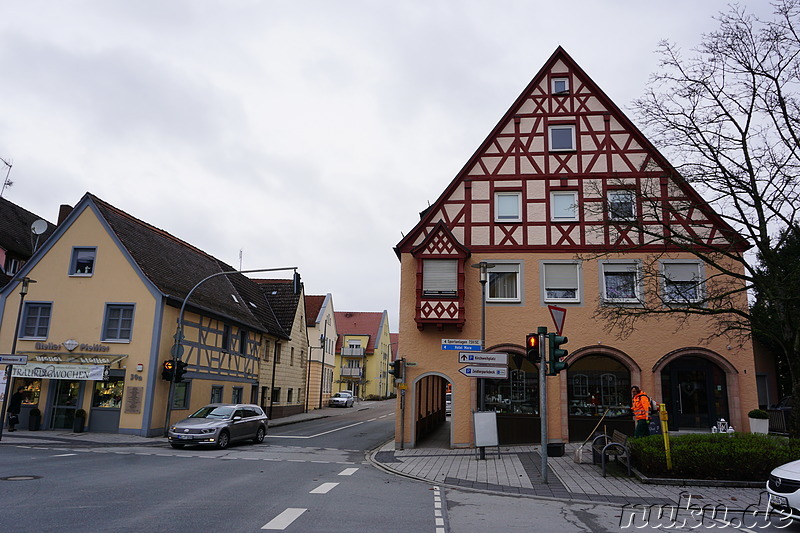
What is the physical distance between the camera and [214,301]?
30094 millimetres

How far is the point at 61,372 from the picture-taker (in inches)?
918

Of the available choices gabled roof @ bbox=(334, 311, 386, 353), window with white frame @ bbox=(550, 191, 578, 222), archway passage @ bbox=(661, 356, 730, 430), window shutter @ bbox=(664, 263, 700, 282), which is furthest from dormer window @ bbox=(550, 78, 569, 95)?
gabled roof @ bbox=(334, 311, 386, 353)

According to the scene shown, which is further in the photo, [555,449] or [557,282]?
[557,282]

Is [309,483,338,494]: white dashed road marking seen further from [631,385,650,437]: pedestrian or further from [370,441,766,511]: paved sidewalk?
[631,385,650,437]: pedestrian

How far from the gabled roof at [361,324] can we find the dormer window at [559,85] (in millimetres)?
56891

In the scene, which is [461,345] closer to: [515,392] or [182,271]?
[515,392]

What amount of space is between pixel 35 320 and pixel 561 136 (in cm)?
2280

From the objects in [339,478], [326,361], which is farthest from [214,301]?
[326,361]

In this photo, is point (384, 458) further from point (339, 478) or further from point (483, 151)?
point (483, 151)

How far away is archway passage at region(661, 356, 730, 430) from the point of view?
809 inches

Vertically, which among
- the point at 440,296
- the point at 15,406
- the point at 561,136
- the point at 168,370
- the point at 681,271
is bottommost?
the point at 15,406

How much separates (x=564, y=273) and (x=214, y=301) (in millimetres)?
17734

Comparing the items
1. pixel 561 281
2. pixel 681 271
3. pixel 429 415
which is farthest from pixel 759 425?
pixel 429 415

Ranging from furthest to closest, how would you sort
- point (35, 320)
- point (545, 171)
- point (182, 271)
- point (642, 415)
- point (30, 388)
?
point (182, 271) → point (35, 320) → point (30, 388) → point (545, 171) → point (642, 415)
